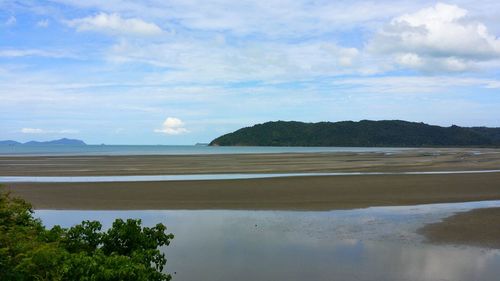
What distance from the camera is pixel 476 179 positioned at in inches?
1164

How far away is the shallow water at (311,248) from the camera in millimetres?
9898

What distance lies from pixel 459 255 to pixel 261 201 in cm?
1084

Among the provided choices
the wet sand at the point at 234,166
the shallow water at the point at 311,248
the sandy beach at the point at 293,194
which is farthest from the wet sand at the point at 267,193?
the wet sand at the point at 234,166

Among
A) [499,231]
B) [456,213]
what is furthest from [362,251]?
[456,213]

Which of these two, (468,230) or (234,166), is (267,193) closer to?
(468,230)

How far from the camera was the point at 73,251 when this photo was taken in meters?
6.57

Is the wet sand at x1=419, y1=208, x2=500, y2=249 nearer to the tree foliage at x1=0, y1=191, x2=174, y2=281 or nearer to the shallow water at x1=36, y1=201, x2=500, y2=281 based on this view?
the shallow water at x1=36, y1=201, x2=500, y2=281

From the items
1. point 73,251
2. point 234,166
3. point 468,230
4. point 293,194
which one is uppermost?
point 73,251

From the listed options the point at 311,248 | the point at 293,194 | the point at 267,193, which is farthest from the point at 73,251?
the point at 267,193

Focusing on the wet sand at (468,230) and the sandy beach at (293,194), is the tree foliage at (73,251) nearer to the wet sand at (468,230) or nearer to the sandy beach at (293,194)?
the wet sand at (468,230)

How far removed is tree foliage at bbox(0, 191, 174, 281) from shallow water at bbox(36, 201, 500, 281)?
322cm

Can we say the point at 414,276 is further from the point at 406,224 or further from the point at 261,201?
the point at 261,201

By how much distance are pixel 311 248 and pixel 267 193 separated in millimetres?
11561

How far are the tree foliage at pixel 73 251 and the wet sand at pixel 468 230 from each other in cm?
919
